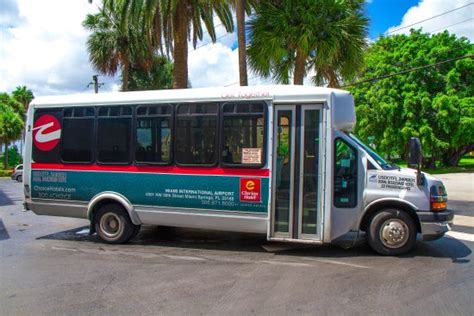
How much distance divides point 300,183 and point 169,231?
3665 millimetres

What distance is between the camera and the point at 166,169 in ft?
24.9

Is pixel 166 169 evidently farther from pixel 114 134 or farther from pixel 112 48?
pixel 112 48

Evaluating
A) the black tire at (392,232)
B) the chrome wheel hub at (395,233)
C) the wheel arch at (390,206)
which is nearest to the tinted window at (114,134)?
the wheel arch at (390,206)

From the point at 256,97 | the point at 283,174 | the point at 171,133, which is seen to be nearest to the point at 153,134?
the point at 171,133

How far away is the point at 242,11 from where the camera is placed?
13.0 m

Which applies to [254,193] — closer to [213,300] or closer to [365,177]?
[365,177]

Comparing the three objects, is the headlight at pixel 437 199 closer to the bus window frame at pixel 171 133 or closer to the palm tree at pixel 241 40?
the bus window frame at pixel 171 133

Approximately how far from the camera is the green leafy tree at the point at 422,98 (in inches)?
1161

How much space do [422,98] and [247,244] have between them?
87.2 feet

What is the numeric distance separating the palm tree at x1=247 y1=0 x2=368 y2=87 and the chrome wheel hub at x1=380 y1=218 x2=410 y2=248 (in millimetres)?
7605

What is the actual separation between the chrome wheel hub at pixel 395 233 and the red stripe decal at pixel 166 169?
2.05 m

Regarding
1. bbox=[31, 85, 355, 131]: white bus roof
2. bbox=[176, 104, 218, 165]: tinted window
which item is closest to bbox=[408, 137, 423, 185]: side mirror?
bbox=[31, 85, 355, 131]: white bus roof

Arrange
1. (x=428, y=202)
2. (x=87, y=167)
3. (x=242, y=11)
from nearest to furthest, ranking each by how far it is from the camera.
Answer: (x=428, y=202) → (x=87, y=167) → (x=242, y=11)

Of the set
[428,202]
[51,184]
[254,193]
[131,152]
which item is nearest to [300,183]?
[254,193]
